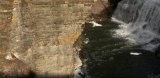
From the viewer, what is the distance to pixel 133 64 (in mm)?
13945

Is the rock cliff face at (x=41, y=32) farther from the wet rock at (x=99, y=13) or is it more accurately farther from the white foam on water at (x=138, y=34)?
the wet rock at (x=99, y=13)

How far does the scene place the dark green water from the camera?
13.1 meters

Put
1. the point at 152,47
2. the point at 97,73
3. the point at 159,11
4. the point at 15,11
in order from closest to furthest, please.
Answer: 1. the point at 15,11
2. the point at 97,73
3. the point at 152,47
4. the point at 159,11

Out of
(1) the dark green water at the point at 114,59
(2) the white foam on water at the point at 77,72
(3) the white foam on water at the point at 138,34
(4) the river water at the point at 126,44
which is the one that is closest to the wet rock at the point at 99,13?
(4) the river water at the point at 126,44

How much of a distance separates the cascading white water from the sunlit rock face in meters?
11.0

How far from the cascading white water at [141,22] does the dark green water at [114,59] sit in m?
1.04

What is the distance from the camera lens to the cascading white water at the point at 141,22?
55.1 ft

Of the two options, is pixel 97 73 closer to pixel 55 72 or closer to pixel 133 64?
pixel 133 64

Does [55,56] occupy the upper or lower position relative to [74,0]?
lower

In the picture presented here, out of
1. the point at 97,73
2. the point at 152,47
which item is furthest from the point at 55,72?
the point at 152,47

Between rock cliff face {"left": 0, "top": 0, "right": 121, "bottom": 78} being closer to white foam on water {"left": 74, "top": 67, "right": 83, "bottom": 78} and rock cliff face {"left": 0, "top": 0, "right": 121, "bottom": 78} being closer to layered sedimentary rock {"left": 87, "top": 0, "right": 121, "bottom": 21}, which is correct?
white foam on water {"left": 74, "top": 67, "right": 83, "bottom": 78}

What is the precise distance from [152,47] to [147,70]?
2852 millimetres

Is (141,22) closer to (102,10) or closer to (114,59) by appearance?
(102,10)

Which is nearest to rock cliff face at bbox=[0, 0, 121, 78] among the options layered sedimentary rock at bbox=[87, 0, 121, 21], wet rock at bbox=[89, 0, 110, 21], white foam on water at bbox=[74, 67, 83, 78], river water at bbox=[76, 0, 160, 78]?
white foam on water at bbox=[74, 67, 83, 78]
